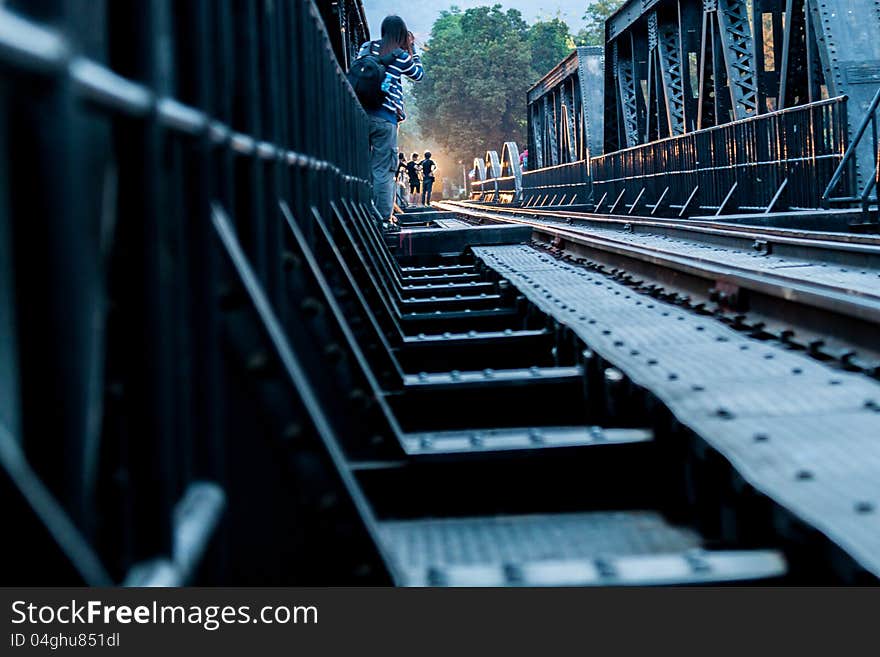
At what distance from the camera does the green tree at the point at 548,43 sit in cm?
8750

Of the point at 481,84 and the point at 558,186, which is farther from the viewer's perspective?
the point at 481,84

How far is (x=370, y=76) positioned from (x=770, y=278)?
505 centimetres

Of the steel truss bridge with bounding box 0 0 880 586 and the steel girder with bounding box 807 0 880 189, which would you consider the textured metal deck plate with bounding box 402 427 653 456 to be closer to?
the steel truss bridge with bounding box 0 0 880 586

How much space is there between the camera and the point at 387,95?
33.8ft

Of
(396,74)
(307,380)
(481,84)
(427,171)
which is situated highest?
(481,84)

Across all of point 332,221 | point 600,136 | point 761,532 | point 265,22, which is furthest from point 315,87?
point 600,136

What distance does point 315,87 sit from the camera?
189 inches

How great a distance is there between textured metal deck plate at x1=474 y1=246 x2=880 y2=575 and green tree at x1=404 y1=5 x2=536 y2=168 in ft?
262

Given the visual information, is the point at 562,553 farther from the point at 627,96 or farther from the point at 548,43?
the point at 548,43

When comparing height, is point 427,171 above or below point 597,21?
below

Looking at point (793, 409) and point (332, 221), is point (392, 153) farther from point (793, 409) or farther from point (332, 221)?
point (793, 409)

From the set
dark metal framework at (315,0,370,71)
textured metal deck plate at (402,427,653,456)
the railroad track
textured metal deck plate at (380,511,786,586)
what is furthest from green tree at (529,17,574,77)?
textured metal deck plate at (380,511,786,586)

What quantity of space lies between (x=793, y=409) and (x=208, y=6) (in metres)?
1.83

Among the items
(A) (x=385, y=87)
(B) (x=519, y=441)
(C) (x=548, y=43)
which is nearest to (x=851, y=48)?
(A) (x=385, y=87)
